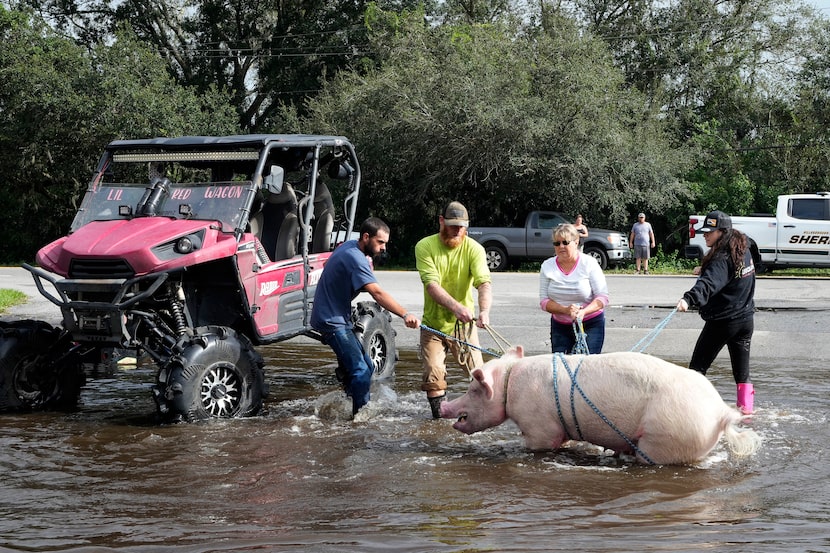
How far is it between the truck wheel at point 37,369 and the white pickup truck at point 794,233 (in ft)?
60.4

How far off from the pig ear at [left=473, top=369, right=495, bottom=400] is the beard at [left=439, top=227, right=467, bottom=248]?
146 cm

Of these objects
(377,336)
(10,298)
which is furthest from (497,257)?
(377,336)

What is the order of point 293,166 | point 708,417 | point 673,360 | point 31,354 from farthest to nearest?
point 673,360 < point 293,166 < point 31,354 < point 708,417

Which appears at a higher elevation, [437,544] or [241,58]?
[241,58]

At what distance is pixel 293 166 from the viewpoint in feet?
33.8

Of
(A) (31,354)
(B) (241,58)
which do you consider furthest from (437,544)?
(B) (241,58)

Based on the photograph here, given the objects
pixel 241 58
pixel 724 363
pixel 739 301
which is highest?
pixel 241 58

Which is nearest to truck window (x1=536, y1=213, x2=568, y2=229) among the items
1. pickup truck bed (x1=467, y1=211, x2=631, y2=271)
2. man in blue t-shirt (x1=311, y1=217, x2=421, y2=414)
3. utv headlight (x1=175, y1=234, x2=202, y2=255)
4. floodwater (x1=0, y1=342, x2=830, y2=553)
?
pickup truck bed (x1=467, y1=211, x2=631, y2=271)

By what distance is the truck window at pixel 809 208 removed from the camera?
24.4m

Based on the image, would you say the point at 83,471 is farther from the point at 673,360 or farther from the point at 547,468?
the point at 673,360

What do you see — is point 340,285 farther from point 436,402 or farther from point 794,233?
point 794,233

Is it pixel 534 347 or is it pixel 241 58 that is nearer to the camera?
pixel 534 347

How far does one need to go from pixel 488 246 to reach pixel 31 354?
66.5ft

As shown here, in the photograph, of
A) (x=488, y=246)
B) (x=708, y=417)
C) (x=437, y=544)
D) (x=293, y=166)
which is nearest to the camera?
(x=437, y=544)
